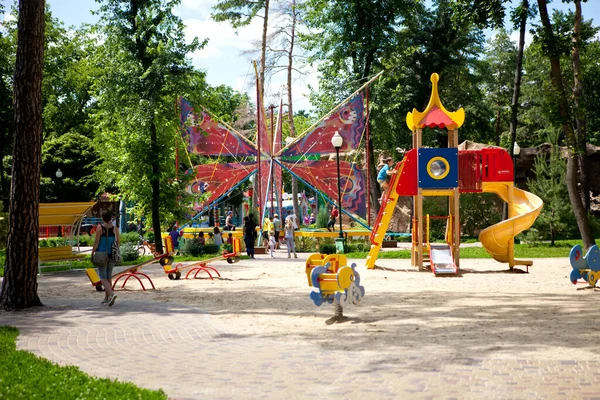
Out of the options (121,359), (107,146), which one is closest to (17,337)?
(121,359)

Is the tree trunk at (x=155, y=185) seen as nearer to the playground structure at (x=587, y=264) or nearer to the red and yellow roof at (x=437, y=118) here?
the red and yellow roof at (x=437, y=118)

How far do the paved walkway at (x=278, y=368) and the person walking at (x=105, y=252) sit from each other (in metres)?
2.46

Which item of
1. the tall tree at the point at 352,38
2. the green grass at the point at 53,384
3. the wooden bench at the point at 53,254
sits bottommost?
the green grass at the point at 53,384

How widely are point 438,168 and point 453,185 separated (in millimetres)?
615

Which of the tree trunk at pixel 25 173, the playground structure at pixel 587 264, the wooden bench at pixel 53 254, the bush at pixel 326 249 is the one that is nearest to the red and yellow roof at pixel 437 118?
the playground structure at pixel 587 264

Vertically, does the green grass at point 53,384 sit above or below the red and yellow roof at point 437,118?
below

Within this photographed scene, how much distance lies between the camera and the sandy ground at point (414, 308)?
8.49m

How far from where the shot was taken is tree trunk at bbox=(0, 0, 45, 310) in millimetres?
12047

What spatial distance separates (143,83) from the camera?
23422 mm

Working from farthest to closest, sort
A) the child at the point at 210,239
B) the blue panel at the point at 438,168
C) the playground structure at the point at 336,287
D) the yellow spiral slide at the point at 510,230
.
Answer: the child at the point at 210,239, the blue panel at the point at 438,168, the yellow spiral slide at the point at 510,230, the playground structure at the point at 336,287

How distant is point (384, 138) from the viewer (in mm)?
35594

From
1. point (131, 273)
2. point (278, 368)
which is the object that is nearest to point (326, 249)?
point (131, 273)

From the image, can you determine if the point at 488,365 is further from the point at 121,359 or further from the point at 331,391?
the point at 121,359

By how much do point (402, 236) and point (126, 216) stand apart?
17984 mm
